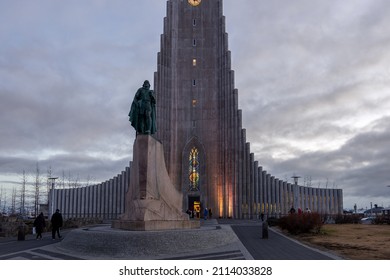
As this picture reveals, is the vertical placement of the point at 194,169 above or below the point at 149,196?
above

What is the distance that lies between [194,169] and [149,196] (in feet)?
104

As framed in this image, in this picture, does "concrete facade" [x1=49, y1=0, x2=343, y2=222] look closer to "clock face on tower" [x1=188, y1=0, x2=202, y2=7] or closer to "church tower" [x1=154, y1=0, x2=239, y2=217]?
"church tower" [x1=154, y1=0, x2=239, y2=217]

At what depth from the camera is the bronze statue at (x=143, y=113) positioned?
18641mm

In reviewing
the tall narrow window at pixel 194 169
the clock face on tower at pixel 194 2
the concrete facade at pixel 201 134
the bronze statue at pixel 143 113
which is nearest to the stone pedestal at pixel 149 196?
the bronze statue at pixel 143 113

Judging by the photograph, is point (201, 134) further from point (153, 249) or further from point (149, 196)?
point (153, 249)

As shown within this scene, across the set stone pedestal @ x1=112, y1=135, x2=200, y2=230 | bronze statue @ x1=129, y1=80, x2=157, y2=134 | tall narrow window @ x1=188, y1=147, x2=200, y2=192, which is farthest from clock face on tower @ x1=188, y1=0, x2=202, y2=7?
stone pedestal @ x1=112, y1=135, x2=200, y2=230

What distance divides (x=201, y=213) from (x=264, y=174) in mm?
9513

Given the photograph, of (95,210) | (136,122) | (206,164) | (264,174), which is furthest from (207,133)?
(136,122)

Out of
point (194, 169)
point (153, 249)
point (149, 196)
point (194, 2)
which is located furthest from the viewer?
point (194, 2)

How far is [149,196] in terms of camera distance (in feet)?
57.6

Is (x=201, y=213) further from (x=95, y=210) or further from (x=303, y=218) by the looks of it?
(x=303, y=218)

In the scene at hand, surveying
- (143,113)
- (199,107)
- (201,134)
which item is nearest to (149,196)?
Answer: (143,113)

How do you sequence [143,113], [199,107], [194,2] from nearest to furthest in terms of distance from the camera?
1. [143,113]
2. [199,107]
3. [194,2]

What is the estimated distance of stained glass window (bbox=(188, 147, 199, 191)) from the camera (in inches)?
1917
